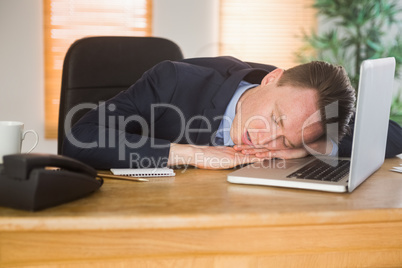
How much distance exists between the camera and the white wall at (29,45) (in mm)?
4055

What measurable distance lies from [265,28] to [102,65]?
116 inches

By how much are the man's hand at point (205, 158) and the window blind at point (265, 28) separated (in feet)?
10.6

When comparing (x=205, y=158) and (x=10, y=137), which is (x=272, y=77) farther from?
(x=10, y=137)

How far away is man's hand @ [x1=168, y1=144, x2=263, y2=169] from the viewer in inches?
51.5

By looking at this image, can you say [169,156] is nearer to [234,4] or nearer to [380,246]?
[380,246]

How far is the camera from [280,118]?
4.62 ft

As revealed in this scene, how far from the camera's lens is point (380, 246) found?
3.10 feet

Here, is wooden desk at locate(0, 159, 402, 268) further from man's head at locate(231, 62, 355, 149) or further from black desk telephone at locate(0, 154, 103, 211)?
man's head at locate(231, 62, 355, 149)

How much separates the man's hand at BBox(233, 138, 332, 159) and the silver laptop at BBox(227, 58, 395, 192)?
0.24 ft

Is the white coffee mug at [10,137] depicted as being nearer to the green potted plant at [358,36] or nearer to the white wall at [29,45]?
the white wall at [29,45]

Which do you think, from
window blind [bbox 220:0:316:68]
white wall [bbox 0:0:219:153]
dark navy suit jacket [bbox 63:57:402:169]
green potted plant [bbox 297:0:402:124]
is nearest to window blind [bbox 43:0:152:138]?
white wall [bbox 0:0:219:153]

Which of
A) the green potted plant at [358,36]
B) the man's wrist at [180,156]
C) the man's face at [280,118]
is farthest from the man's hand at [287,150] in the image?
the green potted plant at [358,36]

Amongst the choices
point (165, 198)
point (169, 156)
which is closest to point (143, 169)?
point (169, 156)

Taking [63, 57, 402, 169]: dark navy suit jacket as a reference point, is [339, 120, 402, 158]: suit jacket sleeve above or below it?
below
